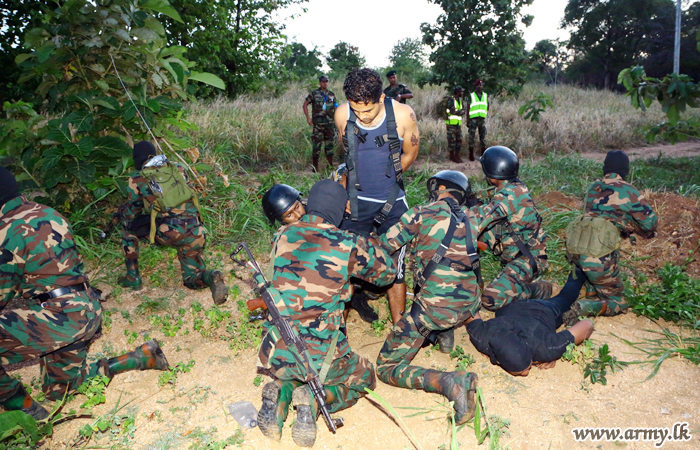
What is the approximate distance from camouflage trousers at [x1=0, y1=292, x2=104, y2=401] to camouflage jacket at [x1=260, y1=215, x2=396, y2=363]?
1.28 m

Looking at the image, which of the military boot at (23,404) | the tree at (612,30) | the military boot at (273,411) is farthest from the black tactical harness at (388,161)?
the tree at (612,30)

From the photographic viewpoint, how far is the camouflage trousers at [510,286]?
3670 millimetres

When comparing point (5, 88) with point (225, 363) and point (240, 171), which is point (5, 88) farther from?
point (225, 363)

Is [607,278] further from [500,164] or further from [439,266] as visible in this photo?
[439,266]

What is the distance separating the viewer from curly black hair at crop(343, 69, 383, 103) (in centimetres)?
308

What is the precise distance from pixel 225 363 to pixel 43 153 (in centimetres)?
312

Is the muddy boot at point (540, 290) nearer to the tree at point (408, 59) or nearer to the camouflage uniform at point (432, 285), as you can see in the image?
the camouflage uniform at point (432, 285)

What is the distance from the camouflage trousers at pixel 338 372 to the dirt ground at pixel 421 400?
17 centimetres

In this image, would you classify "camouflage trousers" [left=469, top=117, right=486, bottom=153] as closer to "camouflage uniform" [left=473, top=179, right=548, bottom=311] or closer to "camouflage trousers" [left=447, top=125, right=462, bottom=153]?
"camouflage trousers" [left=447, top=125, right=462, bottom=153]

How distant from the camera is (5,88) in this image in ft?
29.8

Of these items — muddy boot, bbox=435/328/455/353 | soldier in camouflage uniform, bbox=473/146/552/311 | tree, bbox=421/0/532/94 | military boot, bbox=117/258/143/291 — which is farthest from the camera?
tree, bbox=421/0/532/94
